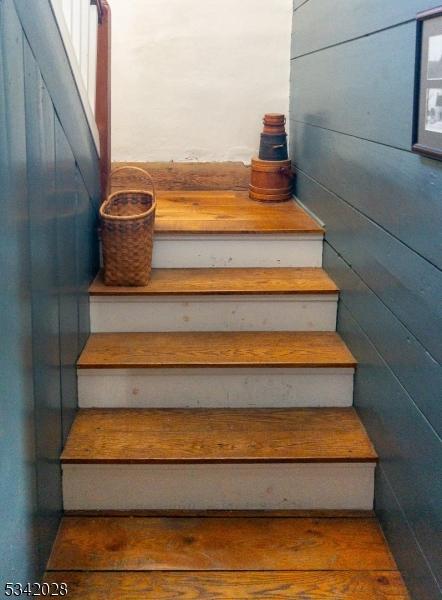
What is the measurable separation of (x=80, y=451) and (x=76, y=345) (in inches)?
14.1

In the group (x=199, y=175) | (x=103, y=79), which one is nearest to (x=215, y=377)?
(x=103, y=79)

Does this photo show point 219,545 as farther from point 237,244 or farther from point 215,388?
point 237,244

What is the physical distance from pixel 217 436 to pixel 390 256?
0.71 meters

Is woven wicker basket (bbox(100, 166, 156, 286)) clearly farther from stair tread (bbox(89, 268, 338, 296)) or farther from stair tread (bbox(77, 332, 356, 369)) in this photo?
stair tread (bbox(77, 332, 356, 369))

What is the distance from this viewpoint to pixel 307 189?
9.78ft

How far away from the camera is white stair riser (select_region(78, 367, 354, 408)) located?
7.11 feet

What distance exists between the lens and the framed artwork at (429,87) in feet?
4.73

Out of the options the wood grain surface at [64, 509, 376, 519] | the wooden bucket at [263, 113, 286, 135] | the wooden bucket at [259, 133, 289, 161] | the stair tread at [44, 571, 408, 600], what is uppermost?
the wooden bucket at [263, 113, 286, 135]

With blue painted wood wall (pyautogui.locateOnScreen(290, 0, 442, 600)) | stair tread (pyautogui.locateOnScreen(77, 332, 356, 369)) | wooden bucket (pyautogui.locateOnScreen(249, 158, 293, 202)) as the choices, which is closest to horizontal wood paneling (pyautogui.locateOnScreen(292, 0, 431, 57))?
blue painted wood wall (pyautogui.locateOnScreen(290, 0, 442, 600))

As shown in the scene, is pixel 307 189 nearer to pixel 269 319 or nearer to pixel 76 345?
pixel 269 319

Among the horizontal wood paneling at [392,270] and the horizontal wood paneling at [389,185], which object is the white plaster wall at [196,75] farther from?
the horizontal wood paneling at [392,270]

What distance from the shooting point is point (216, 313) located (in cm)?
241

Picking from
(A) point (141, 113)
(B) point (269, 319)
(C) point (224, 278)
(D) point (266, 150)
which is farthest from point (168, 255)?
(A) point (141, 113)

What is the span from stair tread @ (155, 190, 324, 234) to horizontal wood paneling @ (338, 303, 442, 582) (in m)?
0.64
